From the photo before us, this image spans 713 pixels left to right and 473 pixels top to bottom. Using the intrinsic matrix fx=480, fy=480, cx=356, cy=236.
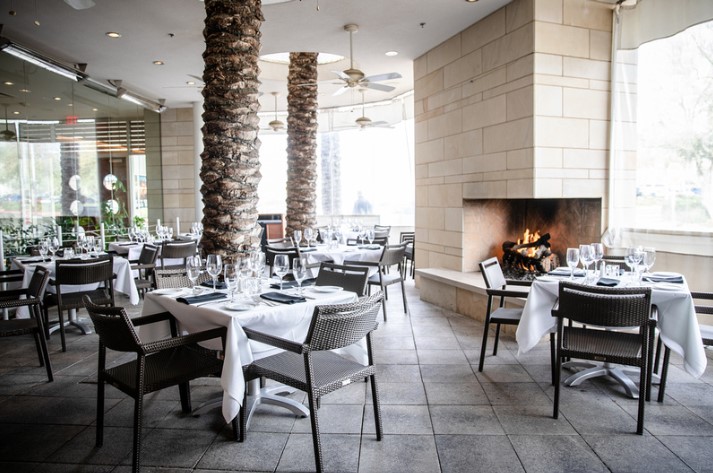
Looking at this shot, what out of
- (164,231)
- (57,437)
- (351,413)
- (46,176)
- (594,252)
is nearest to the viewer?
(57,437)

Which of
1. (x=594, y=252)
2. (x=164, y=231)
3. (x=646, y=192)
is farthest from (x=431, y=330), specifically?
(x=164, y=231)

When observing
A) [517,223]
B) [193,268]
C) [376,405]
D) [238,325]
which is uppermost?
[517,223]

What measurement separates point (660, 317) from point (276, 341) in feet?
8.92

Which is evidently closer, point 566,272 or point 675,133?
point 566,272

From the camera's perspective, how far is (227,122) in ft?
14.1

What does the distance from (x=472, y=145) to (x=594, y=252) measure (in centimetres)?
274

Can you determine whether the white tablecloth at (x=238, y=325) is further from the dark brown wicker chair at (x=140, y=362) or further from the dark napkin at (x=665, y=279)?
the dark napkin at (x=665, y=279)

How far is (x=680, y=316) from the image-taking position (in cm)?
330

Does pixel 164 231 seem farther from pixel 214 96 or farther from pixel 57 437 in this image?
pixel 57 437

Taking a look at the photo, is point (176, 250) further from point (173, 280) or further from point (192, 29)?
point (173, 280)

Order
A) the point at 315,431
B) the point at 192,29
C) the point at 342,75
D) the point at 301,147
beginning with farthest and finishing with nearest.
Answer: the point at 301,147
the point at 192,29
the point at 342,75
the point at 315,431

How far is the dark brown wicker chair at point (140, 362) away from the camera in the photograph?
8.19ft

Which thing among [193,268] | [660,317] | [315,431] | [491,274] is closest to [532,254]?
[491,274]

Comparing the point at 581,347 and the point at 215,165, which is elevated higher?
the point at 215,165
